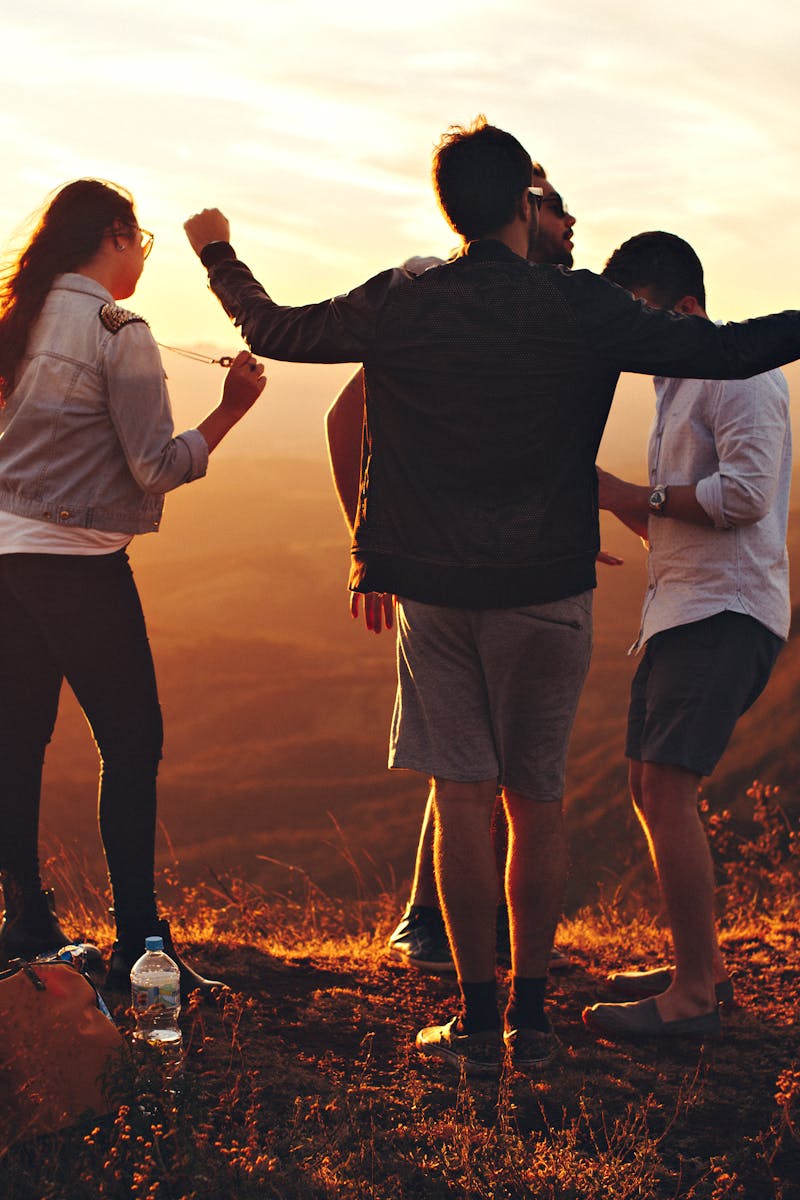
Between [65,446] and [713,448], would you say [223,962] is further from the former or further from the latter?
[713,448]

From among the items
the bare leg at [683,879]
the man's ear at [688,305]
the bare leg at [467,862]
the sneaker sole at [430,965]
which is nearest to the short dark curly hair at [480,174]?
the man's ear at [688,305]

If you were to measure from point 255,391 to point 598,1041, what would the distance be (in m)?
2.07

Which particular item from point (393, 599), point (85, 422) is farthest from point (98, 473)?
point (393, 599)

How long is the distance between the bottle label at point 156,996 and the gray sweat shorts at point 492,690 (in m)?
0.87

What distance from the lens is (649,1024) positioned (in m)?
3.82

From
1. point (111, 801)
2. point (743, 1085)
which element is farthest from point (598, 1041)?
point (111, 801)

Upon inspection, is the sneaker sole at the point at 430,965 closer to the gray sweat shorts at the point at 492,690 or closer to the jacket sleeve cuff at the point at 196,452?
the gray sweat shorts at the point at 492,690

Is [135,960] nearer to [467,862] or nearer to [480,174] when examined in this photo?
[467,862]

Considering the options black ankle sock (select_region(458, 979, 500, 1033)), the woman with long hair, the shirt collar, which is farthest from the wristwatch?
black ankle sock (select_region(458, 979, 500, 1033))

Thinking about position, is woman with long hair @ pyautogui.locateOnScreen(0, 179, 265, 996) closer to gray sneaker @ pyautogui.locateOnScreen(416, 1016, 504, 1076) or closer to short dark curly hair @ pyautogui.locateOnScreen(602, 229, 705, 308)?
gray sneaker @ pyautogui.locateOnScreen(416, 1016, 504, 1076)

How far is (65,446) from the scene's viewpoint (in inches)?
142

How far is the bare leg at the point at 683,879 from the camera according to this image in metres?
3.75

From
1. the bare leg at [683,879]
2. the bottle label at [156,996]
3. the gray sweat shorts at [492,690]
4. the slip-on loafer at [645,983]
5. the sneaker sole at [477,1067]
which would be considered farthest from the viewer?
the slip-on loafer at [645,983]

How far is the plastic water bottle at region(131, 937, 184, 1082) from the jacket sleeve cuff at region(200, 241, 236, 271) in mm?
1758
